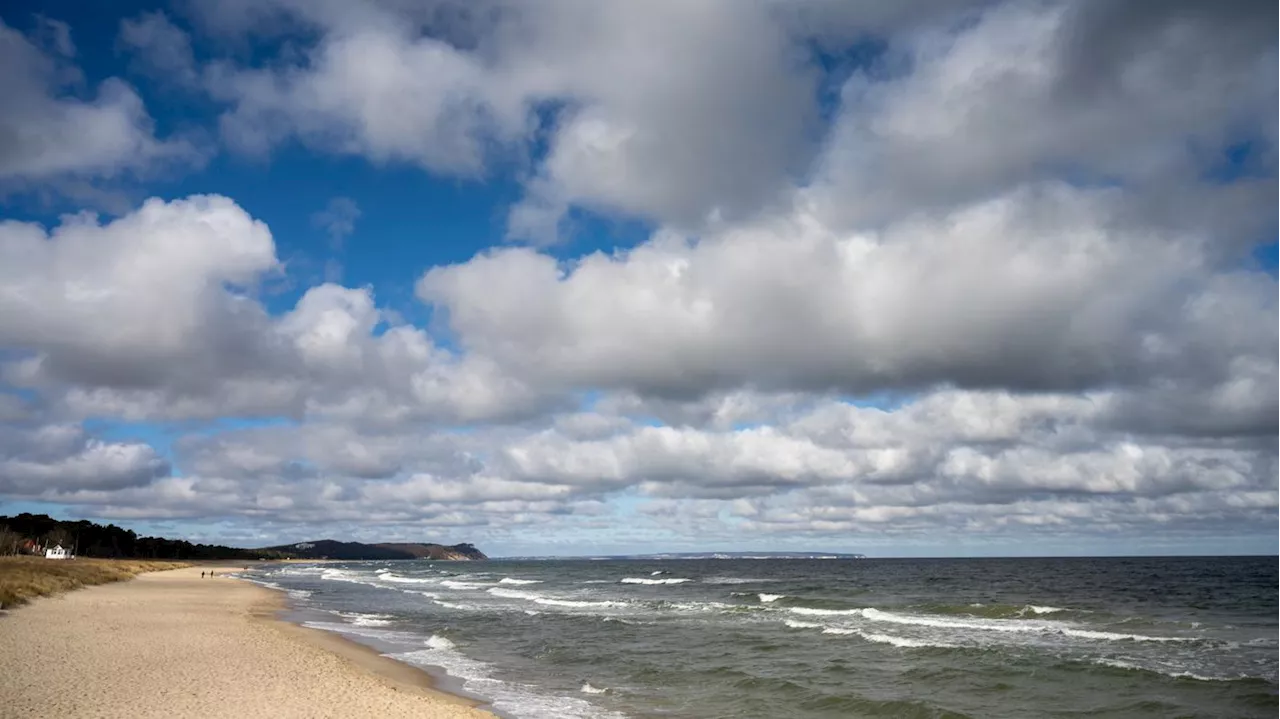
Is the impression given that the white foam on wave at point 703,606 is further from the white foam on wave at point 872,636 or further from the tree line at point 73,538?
the tree line at point 73,538

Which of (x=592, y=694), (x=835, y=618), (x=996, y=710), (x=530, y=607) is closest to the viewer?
(x=996, y=710)

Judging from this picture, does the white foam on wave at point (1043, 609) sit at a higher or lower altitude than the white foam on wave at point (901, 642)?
lower

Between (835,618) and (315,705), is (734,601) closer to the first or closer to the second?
(835,618)

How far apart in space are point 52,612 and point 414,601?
90.5 ft

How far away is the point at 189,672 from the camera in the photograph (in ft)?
64.1

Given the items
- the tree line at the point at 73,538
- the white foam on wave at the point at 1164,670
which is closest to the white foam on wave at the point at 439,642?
the white foam on wave at the point at 1164,670

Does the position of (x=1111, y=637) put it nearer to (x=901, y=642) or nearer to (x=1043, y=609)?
(x=901, y=642)

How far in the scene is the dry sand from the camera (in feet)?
50.0

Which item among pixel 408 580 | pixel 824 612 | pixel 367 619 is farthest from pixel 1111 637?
pixel 408 580

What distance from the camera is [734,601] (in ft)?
180

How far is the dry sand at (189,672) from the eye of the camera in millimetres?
15234

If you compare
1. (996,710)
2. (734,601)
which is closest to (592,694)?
(996,710)

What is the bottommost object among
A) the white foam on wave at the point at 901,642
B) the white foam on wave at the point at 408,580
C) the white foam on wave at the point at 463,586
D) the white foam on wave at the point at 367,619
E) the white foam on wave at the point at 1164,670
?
the white foam on wave at the point at 408,580

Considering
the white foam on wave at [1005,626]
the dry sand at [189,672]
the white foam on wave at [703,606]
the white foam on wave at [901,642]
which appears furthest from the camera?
the white foam on wave at [703,606]
